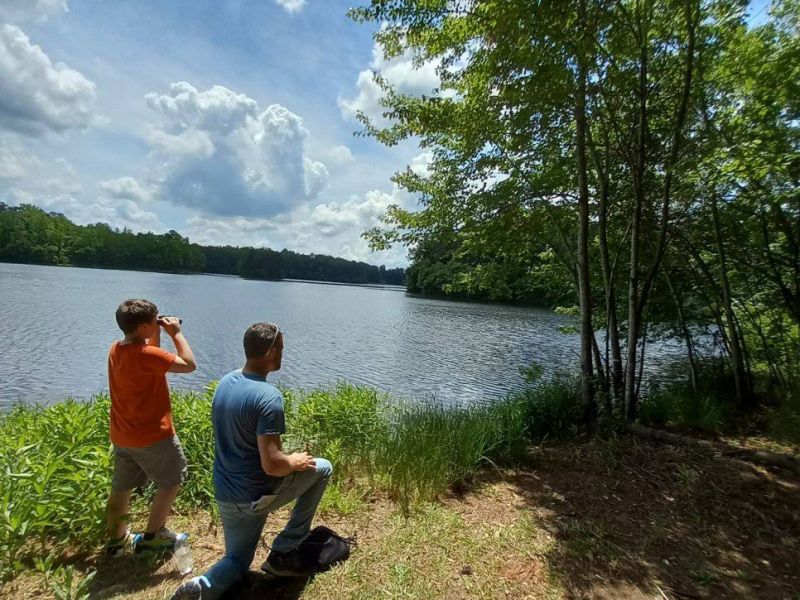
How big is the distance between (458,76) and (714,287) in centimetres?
573

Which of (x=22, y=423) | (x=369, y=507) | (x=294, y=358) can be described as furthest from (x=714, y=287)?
(x=294, y=358)

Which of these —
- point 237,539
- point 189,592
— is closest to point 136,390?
point 237,539

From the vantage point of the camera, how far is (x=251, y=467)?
2623 mm

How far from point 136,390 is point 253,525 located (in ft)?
4.00

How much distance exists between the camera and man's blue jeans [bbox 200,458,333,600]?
2.53 metres

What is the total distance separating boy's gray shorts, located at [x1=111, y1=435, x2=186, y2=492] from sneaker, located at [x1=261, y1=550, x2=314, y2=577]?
37.7 inches

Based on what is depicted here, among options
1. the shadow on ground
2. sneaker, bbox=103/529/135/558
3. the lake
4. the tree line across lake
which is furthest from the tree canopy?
the tree line across lake

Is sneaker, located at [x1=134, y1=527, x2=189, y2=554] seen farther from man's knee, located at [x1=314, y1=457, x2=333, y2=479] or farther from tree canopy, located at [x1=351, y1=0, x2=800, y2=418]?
tree canopy, located at [x1=351, y1=0, x2=800, y2=418]

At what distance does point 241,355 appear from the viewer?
50.0 ft

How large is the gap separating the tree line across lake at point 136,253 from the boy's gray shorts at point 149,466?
93.9 metres

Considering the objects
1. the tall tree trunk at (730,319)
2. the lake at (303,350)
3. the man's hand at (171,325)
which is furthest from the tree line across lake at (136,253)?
the man's hand at (171,325)

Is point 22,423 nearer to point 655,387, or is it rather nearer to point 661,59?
point 661,59

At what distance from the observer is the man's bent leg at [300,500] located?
2789 mm

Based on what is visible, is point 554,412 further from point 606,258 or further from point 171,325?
point 171,325
